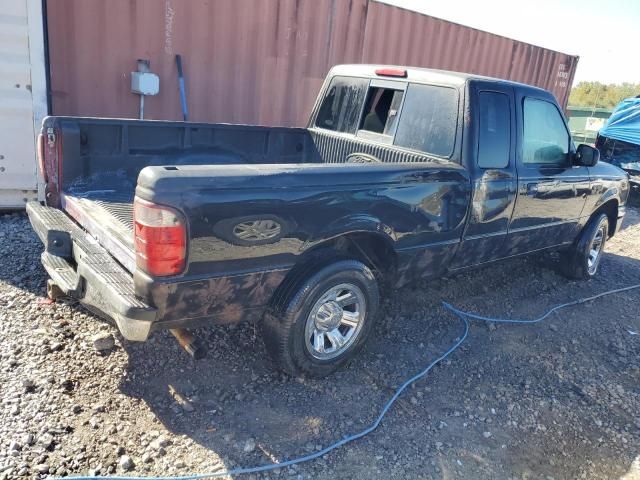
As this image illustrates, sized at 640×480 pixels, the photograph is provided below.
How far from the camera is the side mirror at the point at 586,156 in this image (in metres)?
4.41

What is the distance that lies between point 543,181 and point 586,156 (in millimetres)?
529

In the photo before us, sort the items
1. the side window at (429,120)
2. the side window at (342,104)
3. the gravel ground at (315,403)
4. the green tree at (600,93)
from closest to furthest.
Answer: the gravel ground at (315,403)
the side window at (429,120)
the side window at (342,104)
the green tree at (600,93)

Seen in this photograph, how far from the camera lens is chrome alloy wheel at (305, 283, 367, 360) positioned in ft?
10.4

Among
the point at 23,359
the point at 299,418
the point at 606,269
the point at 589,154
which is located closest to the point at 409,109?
the point at 589,154

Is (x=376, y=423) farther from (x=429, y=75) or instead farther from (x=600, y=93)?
(x=600, y=93)

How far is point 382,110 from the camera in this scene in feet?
13.5

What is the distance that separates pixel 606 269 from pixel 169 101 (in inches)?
226

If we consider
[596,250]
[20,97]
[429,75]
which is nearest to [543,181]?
[429,75]

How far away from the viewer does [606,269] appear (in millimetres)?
6180

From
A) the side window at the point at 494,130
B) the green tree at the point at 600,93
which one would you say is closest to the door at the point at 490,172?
the side window at the point at 494,130

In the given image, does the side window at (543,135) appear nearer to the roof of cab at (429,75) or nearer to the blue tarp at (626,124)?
the roof of cab at (429,75)

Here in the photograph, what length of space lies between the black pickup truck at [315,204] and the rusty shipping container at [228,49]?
2.67m

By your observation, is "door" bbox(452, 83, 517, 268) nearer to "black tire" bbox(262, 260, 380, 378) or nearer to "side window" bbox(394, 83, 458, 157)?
"side window" bbox(394, 83, 458, 157)

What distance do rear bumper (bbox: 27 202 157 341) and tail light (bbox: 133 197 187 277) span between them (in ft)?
0.68
